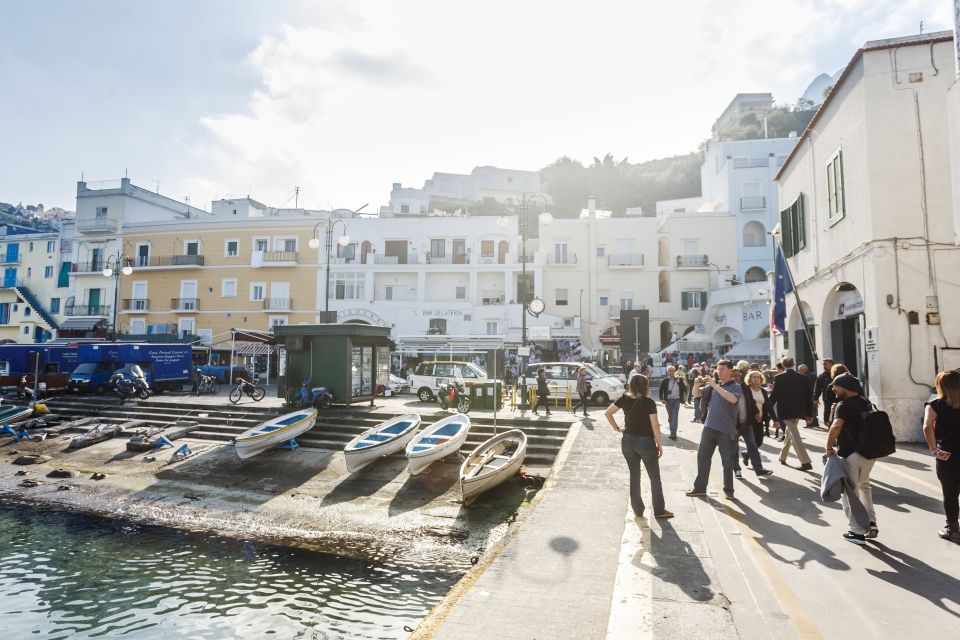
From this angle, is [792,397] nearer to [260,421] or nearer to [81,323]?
[260,421]

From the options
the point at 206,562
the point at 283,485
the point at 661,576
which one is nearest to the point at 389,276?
the point at 283,485

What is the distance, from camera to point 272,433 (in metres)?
14.3

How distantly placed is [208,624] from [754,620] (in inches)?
235

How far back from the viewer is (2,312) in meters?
46.5

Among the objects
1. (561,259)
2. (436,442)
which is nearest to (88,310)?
(561,259)

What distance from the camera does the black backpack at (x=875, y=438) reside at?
5656mm

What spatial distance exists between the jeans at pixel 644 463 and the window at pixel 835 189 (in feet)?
33.0

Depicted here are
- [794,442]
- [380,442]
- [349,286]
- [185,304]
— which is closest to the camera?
[794,442]

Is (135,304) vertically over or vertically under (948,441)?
over

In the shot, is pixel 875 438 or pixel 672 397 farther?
pixel 672 397

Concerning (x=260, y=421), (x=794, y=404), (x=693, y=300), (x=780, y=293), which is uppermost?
(x=693, y=300)

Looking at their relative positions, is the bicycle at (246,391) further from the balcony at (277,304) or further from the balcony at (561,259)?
the balcony at (561,259)

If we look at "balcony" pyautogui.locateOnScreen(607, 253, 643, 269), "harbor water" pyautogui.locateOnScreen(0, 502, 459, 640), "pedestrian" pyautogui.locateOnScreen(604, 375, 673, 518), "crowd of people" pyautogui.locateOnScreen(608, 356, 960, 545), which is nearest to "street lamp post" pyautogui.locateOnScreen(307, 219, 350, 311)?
"harbor water" pyautogui.locateOnScreen(0, 502, 459, 640)

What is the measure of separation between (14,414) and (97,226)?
91.4ft
